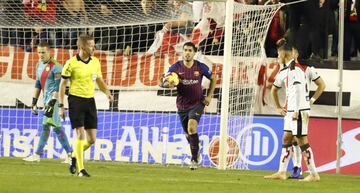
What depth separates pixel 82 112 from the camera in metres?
15.7

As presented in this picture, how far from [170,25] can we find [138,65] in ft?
3.60

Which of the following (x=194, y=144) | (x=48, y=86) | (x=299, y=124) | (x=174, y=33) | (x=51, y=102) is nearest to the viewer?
(x=299, y=124)

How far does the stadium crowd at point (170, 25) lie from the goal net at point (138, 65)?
0.08 feet

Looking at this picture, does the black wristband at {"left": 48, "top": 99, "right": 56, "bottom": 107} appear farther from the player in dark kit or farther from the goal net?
the goal net

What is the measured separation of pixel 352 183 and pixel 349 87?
4589 millimetres

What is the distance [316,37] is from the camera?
2108cm

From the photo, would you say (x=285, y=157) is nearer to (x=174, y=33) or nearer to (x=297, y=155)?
(x=297, y=155)

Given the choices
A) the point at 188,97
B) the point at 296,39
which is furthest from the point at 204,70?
the point at 296,39

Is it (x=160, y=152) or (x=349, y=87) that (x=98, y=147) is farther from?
(x=349, y=87)

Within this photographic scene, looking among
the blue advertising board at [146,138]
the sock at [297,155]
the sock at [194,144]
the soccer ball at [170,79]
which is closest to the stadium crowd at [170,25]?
the blue advertising board at [146,138]

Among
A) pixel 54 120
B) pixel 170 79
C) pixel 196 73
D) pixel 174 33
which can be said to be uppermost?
pixel 174 33

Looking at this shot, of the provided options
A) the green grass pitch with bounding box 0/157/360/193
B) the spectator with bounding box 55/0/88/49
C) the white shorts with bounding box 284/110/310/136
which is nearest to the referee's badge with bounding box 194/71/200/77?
the green grass pitch with bounding box 0/157/360/193

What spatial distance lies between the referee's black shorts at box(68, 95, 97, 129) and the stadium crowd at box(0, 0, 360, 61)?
4894mm

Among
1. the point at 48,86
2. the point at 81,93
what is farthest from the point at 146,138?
the point at 81,93
